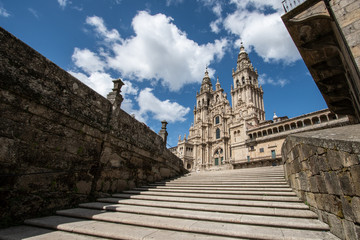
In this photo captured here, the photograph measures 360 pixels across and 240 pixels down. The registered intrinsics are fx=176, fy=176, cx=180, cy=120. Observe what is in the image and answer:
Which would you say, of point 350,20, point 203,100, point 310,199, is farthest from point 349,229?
point 203,100

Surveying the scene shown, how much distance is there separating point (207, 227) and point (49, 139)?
3851mm

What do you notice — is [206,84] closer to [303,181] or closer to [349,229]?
[303,181]

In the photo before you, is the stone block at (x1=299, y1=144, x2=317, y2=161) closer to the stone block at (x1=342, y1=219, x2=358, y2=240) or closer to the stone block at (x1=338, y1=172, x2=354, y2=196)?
the stone block at (x1=338, y1=172, x2=354, y2=196)

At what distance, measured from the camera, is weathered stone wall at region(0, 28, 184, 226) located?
3317 mm

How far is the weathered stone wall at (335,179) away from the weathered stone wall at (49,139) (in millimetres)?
5235

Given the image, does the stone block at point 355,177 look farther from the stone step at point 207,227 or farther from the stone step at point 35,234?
the stone step at point 35,234

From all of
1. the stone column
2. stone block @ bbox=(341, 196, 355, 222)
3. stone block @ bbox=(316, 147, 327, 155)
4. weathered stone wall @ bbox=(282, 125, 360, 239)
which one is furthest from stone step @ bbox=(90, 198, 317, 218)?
the stone column

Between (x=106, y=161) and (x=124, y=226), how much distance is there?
8.76ft

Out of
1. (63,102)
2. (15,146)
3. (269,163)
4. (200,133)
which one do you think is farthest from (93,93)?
(200,133)

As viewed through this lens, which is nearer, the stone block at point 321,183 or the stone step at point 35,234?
the stone step at point 35,234

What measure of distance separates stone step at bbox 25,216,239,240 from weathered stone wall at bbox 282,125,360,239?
156cm

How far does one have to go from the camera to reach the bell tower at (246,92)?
39934 mm

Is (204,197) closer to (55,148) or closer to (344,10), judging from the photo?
(55,148)

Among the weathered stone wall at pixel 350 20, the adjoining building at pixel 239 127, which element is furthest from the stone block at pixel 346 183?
the adjoining building at pixel 239 127
